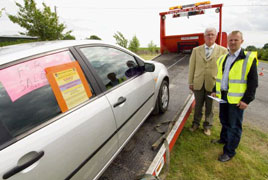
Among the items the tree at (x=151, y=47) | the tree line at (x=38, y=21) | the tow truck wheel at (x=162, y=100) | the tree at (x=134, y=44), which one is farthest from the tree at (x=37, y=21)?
the tree at (x=151, y=47)

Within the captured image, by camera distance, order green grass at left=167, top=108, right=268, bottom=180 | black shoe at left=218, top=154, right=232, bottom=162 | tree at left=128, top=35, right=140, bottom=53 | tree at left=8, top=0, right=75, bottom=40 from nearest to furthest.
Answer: green grass at left=167, top=108, right=268, bottom=180
black shoe at left=218, top=154, right=232, bottom=162
tree at left=8, top=0, right=75, bottom=40
tree at left=128, top=35, right=140, bottom=53

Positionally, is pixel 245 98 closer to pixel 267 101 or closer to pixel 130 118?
pixel 130 118

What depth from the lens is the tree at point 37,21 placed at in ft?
43.6

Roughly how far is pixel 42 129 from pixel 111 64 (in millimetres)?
1120

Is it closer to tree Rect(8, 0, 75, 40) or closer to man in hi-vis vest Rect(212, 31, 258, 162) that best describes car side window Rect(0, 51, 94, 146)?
man in hi-vis vest Rect(212, 31, 258, 162)

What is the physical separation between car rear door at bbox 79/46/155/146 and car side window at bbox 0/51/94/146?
1.64 feet

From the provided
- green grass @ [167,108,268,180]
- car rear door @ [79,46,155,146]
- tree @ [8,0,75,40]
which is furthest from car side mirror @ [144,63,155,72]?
tree @ [8,0,75,40]

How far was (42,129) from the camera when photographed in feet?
3.34

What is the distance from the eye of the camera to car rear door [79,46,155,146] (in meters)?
1.63

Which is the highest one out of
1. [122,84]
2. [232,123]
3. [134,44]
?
[134,44]

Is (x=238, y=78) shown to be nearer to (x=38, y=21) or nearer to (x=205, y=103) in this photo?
(x=205, y=103)

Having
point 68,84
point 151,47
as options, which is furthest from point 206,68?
point 151,47

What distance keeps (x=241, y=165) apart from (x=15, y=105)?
9.16 ft

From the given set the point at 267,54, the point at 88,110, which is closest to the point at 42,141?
the point at 88,110
